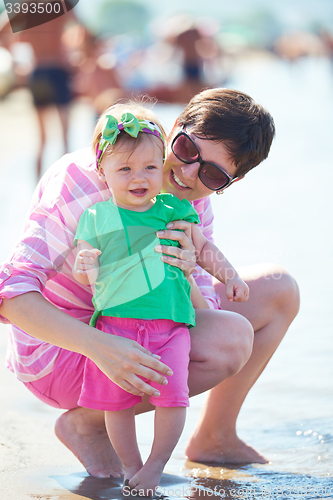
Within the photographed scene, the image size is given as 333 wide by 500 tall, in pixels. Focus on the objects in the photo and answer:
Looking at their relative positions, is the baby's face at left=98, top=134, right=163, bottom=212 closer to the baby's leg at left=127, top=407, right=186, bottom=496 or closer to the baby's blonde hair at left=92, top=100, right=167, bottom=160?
the baby's blonde hair at left=92, top=100, right=167, bottom=160

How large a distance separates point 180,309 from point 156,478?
458 mm

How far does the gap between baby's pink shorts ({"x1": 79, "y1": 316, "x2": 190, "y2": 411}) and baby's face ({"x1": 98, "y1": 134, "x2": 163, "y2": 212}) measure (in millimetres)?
352

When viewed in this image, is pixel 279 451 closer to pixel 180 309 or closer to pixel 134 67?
pixel 180 309

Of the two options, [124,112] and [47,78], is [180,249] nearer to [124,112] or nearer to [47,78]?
[124,112]

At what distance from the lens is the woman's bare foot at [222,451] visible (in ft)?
6.81

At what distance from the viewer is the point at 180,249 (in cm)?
175

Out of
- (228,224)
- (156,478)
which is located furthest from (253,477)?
(228,224)

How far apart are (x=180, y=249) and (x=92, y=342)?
15.3 inches

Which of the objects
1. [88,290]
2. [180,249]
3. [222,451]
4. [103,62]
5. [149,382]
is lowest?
[222,451]

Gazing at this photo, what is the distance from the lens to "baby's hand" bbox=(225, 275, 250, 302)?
1.78 meters

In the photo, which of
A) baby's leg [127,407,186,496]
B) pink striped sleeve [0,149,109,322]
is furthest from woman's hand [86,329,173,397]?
pink striped sleeve [0,149,109,322]

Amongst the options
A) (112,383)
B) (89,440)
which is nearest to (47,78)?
(89,440)

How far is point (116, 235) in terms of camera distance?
66.5 inches

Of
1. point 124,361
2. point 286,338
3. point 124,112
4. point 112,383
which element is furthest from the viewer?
point 286,338
